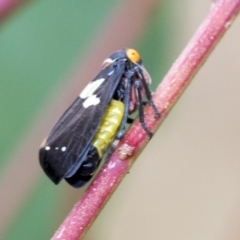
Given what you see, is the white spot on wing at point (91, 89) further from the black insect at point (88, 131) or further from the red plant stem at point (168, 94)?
the red plant stem at point (168, 94)

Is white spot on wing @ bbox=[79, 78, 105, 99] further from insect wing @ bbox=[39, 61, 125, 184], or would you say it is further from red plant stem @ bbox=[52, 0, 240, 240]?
red plant stem @ bbox=[52, 0, 240, 240]

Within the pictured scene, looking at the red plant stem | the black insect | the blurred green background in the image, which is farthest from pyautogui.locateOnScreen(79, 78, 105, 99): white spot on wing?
the blurred green background

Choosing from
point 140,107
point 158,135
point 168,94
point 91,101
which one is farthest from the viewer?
point 158,135

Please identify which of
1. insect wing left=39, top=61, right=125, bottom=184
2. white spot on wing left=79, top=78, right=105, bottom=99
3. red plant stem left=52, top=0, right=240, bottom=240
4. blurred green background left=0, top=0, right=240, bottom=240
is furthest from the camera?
blurred green background left=0, top=0, right=240, bottom=240

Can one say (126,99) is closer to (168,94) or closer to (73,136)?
(73,136)

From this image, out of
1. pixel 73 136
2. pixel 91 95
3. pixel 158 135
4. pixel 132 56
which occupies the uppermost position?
pixel 158 135

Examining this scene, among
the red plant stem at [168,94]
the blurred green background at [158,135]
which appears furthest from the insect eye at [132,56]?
the blurred green background at [158,135]

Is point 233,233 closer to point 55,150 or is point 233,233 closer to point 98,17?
point 55,150

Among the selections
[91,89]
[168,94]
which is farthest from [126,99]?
[168,94]
